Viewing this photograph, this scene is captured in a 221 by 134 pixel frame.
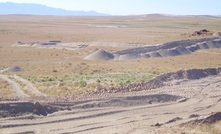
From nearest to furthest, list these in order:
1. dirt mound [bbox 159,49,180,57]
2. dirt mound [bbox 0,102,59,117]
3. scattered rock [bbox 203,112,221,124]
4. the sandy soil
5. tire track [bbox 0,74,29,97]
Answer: the sandy soil, scattered rock [bbox 203,112,221,124], dirt mound [bbox 0,102,59,117], tire track [bbox 0,74,29,97], dirt mound [bbox 159,49,180,57]

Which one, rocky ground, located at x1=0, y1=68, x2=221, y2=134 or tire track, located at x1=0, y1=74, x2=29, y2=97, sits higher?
rocky ground, located at x1=0, y1=68, x2=221, y2=134

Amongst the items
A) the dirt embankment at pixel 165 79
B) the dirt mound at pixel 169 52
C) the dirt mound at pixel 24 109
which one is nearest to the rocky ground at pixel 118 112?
the dirt mound at pixel 24 109

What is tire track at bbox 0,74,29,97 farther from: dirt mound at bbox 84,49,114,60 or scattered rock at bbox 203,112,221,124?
dirt mound at bbox 84,49,114,60

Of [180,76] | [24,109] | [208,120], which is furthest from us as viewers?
[180,76]

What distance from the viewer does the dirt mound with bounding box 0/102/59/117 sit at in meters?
19.9

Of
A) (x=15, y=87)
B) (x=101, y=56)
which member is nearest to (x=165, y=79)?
(x=15, y=87)

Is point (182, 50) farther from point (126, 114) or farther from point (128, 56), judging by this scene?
point (126, 114)

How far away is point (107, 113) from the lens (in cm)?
2144

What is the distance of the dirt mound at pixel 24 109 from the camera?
65.4 ft

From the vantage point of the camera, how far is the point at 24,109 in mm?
20453

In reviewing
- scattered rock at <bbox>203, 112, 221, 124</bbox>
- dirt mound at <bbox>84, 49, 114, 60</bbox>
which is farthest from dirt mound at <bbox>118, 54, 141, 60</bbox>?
scattered rock at <bbox>203, 112, 221, 124</bbox>

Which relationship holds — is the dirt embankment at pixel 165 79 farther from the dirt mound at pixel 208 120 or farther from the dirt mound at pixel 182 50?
the dirt mound at pixel 182 50

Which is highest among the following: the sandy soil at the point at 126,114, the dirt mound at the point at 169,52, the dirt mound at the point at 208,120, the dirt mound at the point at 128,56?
the dirt mound at the point at 208,120

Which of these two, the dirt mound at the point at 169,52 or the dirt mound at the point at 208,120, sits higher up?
the dirt mound at the point at 208,120
